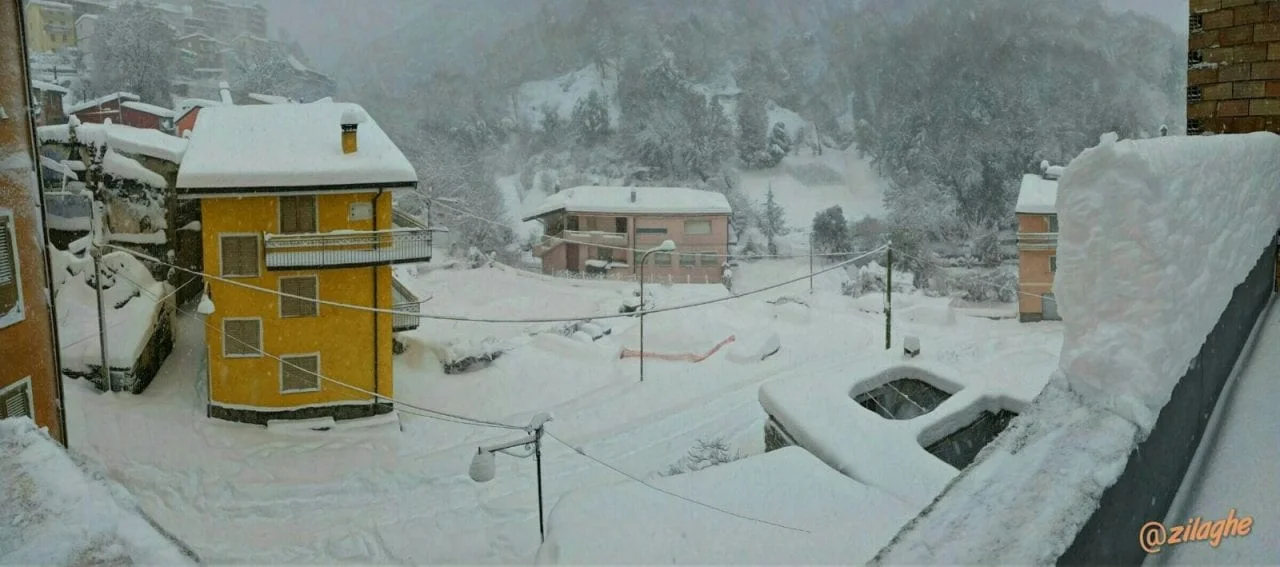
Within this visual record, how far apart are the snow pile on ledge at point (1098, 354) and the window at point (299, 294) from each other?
12.1 m

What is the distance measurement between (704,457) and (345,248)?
620cm

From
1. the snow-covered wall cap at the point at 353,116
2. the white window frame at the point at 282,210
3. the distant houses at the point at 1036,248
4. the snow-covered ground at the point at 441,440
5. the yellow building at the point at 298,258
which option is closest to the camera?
the snow-covered ground at the point at 441,440

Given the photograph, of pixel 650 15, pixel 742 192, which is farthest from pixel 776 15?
pixel 742 192

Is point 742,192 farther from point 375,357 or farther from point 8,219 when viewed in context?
point 8,219

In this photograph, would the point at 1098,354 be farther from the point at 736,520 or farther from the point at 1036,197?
the point at 1036,197

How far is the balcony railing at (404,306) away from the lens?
14.2 meters

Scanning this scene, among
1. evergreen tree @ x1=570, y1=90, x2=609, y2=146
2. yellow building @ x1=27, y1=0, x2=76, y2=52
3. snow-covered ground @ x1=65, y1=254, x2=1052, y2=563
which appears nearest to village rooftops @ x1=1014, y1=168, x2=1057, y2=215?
snow-covered ground @ x1=65, y1=254, x2=1052, y2=563

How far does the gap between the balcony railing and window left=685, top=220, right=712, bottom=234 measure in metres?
14.8

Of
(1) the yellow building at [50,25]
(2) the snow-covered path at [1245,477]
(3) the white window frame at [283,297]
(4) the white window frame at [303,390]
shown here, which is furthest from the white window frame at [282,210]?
(1) the yellow building at [50,25]

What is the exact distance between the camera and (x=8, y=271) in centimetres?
625

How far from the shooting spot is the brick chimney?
1217 centimetres

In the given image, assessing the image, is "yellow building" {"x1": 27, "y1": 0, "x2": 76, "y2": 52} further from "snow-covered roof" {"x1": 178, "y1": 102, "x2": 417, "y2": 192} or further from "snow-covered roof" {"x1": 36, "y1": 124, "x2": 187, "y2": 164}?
"snow-covered roof" {"x1": 178, "y1": 102, "x2": 417, "y2": 192}

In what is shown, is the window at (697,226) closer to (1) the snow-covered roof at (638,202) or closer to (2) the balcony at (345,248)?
(1) the snow-covered roof at (638,202)

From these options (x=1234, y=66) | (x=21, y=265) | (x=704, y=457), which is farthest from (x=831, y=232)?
(x=21, y=265)
